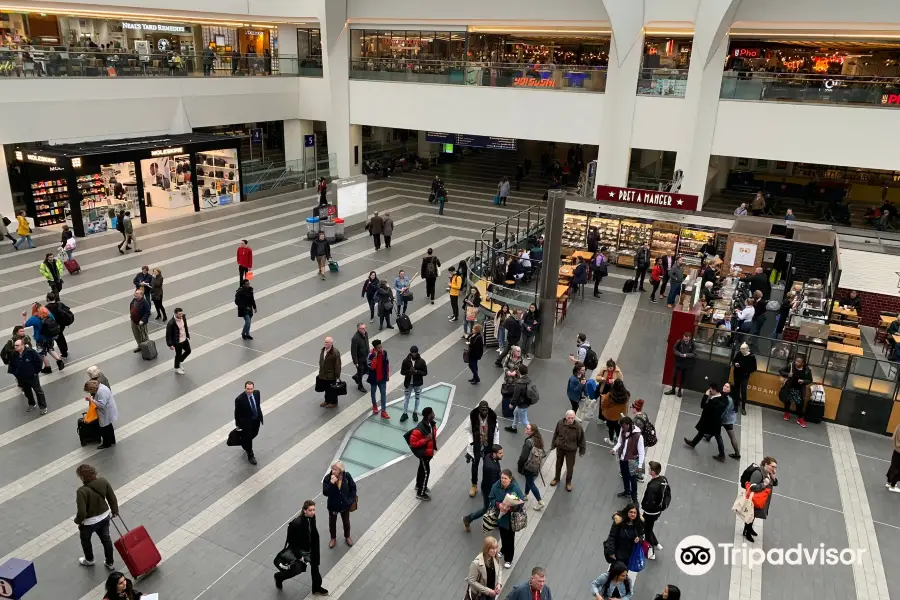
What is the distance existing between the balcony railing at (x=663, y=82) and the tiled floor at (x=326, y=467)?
11.4m

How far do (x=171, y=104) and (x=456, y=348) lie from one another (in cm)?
1897

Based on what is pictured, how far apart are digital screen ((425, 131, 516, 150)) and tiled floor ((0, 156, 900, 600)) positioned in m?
13.5

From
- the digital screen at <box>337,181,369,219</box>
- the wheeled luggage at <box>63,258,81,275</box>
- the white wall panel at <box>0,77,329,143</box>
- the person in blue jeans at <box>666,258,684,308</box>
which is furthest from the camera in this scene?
the digital screen at <box>337,181,369,219</box>

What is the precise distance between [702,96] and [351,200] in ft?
43.8

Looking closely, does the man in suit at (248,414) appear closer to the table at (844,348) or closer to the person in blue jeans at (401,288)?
the person in blue jeans at (401,288)

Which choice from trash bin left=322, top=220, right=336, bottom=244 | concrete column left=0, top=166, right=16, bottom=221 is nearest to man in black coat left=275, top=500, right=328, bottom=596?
trash bin left=322, top=220, right=336, bottom=244

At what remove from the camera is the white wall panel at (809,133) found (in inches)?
846

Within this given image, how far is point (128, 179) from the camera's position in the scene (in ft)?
77.6

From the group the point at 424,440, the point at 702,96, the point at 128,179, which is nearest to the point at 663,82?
the point at 702,96

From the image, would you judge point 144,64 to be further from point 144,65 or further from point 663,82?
point 663,82

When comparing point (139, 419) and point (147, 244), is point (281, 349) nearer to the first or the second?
point (139, 419)

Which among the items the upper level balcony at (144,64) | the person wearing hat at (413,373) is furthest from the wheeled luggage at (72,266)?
the person wearing hat at (413,373)

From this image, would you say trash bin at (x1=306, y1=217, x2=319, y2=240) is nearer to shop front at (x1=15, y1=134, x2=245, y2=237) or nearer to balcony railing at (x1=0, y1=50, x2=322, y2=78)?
shop front at (x1=15, y1=134, x2=245, y2=237)

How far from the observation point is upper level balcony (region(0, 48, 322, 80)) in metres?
21.0
